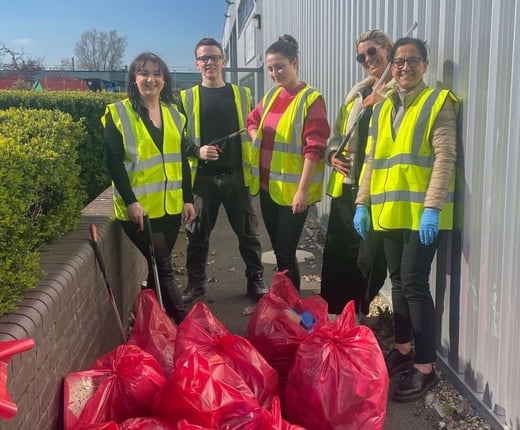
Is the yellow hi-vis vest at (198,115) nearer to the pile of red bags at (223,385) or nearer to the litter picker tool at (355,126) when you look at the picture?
the litter picker tool at (355,126)

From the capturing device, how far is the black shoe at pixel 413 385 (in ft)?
9.92

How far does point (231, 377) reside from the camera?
2328 millimetres

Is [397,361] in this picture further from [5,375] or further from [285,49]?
[5,375]

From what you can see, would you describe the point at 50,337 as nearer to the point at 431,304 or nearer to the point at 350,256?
the point at 431,304

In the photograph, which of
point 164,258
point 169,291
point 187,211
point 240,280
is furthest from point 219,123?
point 240,280

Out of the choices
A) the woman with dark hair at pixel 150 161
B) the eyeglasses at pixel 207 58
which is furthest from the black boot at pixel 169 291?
the eyeglasses at pixel 207 58

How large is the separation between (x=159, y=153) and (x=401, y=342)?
1882mm

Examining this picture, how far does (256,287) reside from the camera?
469 cm

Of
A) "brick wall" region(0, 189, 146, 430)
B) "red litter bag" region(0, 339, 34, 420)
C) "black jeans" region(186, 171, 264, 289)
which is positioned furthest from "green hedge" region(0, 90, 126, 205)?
"red litter bag" region(0, 339, 34, 420)

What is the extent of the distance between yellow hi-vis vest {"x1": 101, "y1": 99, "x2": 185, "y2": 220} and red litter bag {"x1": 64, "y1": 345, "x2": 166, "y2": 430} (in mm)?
1212

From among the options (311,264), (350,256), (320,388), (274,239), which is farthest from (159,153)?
(311,264)

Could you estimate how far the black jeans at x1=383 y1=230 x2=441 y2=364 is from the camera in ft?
9.68

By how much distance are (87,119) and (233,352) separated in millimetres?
4948

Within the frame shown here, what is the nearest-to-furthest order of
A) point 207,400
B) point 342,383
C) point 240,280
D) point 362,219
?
point 207,400 → point 342,383 → point 362,219 → point 240,280
